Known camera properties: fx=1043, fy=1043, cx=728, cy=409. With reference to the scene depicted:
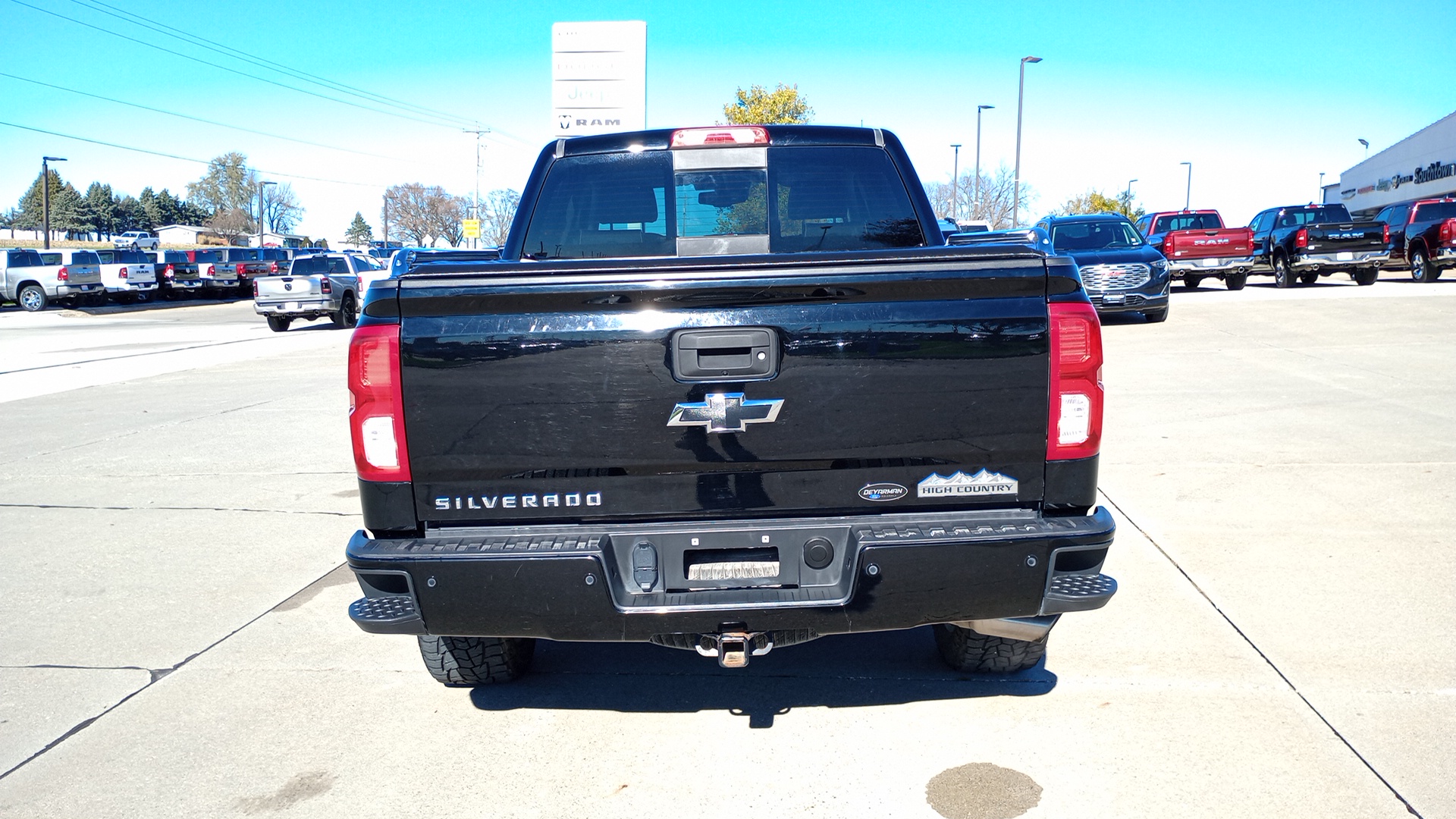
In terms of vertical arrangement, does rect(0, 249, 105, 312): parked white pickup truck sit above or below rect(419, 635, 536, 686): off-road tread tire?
above

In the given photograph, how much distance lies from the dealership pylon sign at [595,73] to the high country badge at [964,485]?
18.0 meters

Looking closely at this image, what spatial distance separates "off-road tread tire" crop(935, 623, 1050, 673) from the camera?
12.8 ft

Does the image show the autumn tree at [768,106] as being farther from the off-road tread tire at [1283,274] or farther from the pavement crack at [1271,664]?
the pavement crack at [1271,664]

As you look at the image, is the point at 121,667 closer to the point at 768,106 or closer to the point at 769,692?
the point at 769,692

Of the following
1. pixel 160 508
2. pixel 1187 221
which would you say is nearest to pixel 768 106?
pixel 1187 221

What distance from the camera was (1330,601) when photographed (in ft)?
15.5

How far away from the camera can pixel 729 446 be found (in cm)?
296

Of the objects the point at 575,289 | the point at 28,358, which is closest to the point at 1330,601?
the point at 575,289

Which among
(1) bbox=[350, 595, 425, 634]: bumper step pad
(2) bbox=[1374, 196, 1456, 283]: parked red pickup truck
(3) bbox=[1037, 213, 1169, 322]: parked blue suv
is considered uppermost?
(2) bbox=[1374, 196, 1456, 283]: parked red pickup truck

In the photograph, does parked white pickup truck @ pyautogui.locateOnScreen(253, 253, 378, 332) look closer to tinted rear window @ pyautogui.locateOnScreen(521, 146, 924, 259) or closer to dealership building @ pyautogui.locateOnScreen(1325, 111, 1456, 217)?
tinted rear window @ pyautogui.locateOnScreen(521, 146, 924, 259)

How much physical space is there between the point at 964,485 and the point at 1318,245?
2337 centimetres

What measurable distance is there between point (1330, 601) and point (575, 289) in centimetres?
384

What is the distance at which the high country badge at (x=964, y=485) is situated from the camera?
303 cm

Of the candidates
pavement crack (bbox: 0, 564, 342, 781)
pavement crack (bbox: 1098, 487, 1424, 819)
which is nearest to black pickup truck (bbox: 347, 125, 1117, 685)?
pavement crack (bbox: 1098, 487, 1424, 819)
